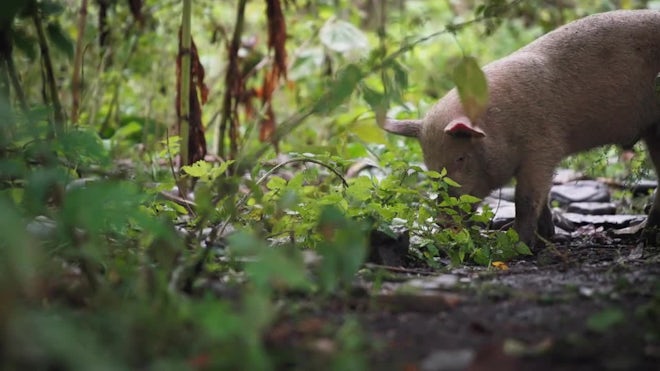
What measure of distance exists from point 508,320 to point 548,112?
2205mm

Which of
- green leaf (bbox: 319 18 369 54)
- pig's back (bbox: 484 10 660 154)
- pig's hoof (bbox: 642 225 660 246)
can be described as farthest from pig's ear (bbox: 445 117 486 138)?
green leaf (bbox: 319 18 369 54)

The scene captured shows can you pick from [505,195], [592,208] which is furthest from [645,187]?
[505,195]

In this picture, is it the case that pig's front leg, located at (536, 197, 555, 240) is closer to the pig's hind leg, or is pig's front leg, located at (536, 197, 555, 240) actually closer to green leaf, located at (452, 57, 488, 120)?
the pig's hind leg

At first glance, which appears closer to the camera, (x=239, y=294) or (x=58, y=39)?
(x=239, y=294)

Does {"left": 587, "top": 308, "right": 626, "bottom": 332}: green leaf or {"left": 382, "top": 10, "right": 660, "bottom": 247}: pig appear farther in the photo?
{"left": 382, "top": 10, "right": 660, "bottom": 247}: pig

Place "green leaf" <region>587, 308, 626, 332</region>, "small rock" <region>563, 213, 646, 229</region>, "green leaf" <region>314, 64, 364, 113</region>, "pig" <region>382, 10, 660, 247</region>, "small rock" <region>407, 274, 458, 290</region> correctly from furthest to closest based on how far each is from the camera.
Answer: "small rock" <region>563, 213, 646, 229</region> → "pig" <region>382, 10, 660, 247</region> → "small rock" <region>407, 274, 458, 290</region> → "green leaf" <region>314, 64, 364, 113</region> → "green leaf" <region>587, 308, 626, 332</region>

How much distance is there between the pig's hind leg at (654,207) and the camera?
13.2 ft

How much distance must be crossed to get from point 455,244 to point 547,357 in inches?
67.2

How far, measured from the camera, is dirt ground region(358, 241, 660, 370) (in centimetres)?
200

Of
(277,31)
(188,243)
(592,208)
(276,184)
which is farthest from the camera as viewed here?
(592,208)

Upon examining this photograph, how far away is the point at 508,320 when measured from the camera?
2365 millimetres

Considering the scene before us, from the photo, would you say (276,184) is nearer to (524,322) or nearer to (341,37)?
(524,322)

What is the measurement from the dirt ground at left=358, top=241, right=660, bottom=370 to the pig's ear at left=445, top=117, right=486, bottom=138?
3.44 ft

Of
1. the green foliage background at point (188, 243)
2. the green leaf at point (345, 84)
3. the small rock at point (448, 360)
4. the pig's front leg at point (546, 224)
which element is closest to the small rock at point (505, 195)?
the green foliage background at point (188, 243)
